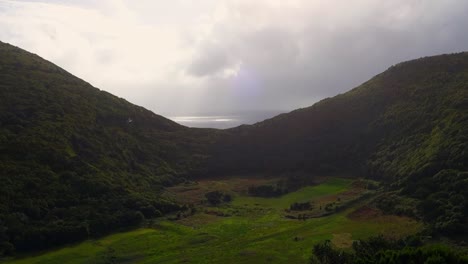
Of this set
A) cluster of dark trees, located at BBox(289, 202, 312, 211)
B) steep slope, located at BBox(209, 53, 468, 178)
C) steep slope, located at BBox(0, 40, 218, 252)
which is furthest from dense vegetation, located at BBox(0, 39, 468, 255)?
cluster of dark trees, located at BBox(289, 202, 312, 211)

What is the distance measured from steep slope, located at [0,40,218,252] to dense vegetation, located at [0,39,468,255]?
0.25m

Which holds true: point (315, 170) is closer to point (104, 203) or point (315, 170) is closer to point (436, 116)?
point (436, 116)

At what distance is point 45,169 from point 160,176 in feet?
109

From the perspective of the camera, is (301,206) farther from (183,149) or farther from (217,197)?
(183,149)

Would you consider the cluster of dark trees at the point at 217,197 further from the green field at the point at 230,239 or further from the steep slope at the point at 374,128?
the steep slope at the point at 374,128

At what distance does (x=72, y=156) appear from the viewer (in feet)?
320

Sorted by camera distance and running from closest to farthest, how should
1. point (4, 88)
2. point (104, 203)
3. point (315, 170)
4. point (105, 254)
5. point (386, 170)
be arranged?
1. point (105, 254)
2. point (104, 203)
3. point (386, 170)
4. point (4, 88)
5. point (315, 170)

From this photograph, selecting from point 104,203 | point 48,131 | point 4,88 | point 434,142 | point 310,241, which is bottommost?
point 310,241

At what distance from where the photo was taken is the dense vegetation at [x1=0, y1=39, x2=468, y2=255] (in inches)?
3034

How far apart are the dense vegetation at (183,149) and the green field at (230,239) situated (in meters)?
4.85

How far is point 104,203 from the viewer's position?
84.5m

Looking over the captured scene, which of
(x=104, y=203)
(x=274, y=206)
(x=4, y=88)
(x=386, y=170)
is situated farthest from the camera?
(x=4, y=88)

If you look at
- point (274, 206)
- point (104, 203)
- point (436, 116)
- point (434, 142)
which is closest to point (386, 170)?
point (434, 142)

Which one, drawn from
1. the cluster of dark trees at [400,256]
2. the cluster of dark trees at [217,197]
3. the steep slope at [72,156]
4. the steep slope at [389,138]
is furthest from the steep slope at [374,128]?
the cluster of dark trees at [400,256]
